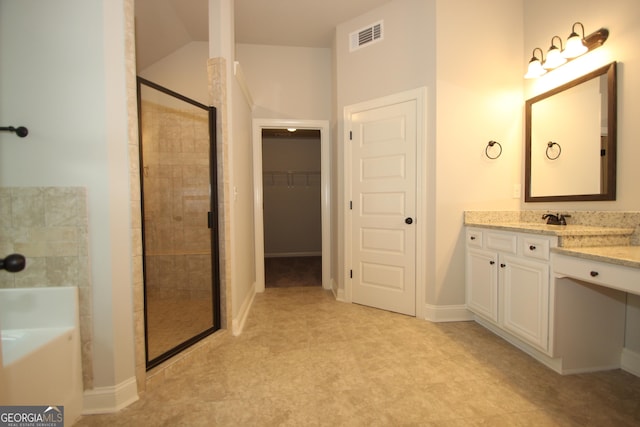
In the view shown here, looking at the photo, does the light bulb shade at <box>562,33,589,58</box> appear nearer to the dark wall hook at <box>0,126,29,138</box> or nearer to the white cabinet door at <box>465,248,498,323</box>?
the white cabinet door at <box>465,248,498,323</box>

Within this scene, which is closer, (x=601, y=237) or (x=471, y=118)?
(x=601, y=237)

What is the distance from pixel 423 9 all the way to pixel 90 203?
305 centimetres

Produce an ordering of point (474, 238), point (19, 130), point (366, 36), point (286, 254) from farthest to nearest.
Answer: point (286, 254) < point (366, 36) < point (474, 238) < point (19, 130)

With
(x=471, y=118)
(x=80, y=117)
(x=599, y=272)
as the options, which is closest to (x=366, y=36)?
(x=471, y=118)

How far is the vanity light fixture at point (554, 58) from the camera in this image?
2.10 metres

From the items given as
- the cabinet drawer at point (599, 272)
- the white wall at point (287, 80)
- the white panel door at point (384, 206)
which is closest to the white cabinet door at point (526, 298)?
the cabinet drawer at point (599, 272)

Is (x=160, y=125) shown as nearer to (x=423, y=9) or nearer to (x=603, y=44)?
(x=423, y=9)

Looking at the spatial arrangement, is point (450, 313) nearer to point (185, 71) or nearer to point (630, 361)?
point (630, 361)

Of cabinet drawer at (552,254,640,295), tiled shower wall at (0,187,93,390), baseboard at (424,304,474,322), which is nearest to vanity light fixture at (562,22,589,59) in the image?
cabinet drawer at (552,254,640,295)

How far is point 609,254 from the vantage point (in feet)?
4.73

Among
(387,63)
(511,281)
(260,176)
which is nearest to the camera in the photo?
(511,281)

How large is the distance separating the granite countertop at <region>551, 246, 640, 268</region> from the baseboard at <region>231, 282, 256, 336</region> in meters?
2.40

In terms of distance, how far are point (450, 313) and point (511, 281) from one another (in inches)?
27.8

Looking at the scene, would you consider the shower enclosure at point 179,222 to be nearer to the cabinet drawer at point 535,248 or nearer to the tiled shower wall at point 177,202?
the tiled shower wall at point 177,202
